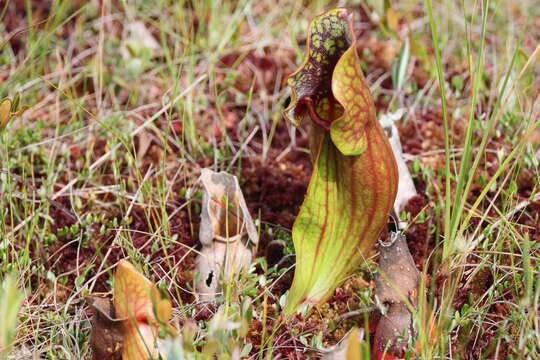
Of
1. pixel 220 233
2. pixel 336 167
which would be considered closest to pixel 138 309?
pixel 220 233

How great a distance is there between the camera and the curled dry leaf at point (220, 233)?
1.86 meters

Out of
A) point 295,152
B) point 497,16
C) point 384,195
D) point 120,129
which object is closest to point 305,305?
point 384,195

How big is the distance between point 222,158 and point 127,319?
110 centimetres

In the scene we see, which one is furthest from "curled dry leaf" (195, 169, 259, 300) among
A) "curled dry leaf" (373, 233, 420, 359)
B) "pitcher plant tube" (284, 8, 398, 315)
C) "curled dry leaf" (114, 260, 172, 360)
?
"curled dry leaf" (373, 233, 420, 359)

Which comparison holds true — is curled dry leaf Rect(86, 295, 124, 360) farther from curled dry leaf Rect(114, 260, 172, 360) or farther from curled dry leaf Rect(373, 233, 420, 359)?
curled dry leaf Rect(373, 233, 420, 359)

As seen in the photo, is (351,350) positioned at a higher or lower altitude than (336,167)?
lower

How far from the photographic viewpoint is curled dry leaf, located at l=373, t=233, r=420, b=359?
5.23 feet

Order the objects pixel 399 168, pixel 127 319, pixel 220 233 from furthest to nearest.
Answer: pixel 399 168 < pixel 220 233 < pixel 127 319

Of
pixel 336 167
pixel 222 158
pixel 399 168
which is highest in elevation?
pixel 336 167

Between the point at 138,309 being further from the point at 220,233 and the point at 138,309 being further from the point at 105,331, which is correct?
the point at 220,233

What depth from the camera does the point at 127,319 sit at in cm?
147

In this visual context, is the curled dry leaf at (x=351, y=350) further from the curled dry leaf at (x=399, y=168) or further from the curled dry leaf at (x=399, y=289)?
the curled dry leaf at (x=399, y=168)

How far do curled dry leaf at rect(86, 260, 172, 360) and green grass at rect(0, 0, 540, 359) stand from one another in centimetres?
15

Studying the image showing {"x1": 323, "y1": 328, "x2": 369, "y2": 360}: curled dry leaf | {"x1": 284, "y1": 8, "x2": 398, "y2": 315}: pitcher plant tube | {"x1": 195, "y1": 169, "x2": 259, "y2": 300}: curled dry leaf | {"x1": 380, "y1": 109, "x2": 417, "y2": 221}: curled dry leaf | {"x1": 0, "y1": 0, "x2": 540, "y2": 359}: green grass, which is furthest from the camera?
{"x1": 380, "y1": 109, "x2": 417, "y2": 221}: curled dry leaf
